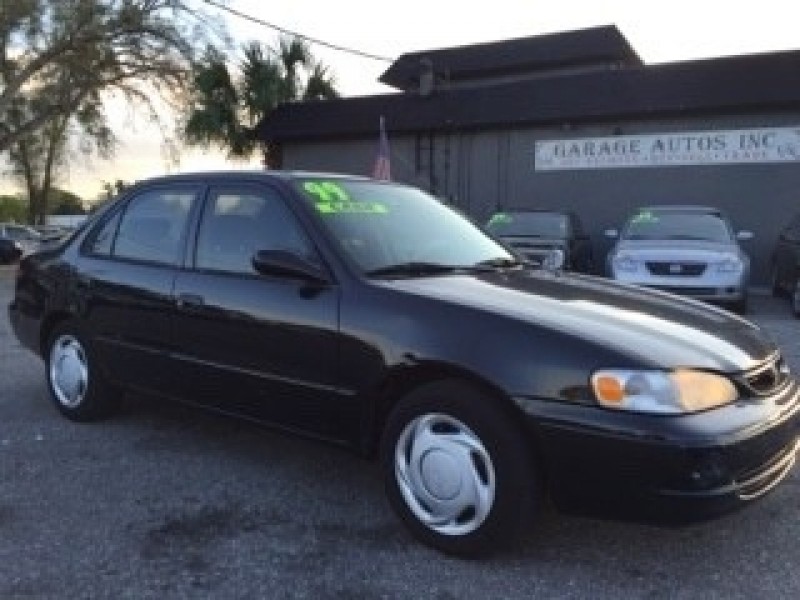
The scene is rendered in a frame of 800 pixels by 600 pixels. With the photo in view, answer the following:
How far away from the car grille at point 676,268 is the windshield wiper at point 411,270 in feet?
25.7

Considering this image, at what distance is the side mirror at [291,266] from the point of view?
4148 millimetres

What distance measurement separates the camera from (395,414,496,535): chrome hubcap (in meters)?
3.62

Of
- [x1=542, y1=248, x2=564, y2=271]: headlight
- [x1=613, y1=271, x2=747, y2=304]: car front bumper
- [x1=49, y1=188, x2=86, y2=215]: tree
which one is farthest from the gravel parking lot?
[x1=49, y1=188, x2=86, y2=215]: tree

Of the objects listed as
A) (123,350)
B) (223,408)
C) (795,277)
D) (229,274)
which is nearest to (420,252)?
(229,274)

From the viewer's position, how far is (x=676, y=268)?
1162 cm

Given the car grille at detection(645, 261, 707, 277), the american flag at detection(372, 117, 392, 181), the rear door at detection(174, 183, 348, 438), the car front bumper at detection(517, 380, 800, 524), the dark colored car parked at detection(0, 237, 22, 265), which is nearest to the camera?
the car front bumper at detection(517, 380, 800, 524)

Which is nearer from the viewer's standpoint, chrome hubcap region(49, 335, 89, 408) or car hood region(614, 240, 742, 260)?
chrome hubcap region(49, 335, 89, 408)

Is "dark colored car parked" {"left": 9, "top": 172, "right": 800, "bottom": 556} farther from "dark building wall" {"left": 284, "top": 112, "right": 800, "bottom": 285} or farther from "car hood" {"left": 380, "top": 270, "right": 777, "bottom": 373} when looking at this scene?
"dark building wall" {"left": 284, "top": 112, "right": 800, "bottom": 285}

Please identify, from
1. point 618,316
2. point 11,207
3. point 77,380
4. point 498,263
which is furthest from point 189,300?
point 11,207

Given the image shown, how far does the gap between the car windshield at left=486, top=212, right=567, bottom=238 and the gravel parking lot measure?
9142 mm

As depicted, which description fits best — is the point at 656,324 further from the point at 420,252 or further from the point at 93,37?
the point at 93,37

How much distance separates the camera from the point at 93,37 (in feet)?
83.0

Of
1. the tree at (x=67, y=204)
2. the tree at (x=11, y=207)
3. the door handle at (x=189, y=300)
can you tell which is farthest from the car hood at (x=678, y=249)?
the tree at (x=11, y=207)

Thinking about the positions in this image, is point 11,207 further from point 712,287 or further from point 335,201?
point 335,201
